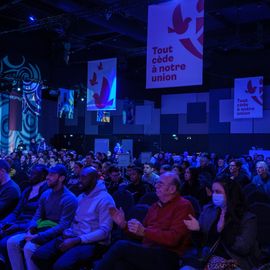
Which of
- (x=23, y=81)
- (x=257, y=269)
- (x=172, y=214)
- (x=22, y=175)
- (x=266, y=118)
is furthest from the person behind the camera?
(x=266, y=118)

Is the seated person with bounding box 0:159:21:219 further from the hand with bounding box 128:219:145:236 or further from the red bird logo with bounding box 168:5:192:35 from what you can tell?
the red bird logo with bounding box 168:5:192:35

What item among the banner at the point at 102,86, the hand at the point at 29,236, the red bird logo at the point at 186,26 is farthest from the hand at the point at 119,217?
the banner at the point at 102,86

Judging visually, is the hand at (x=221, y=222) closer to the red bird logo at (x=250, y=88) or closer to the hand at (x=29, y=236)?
the hand at (x=29, y=236)

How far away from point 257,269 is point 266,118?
18.7 metres

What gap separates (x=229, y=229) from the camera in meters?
3.56

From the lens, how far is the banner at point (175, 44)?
580 cm

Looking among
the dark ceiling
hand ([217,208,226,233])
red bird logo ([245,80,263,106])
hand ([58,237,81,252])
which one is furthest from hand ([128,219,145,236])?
red bird logo ([245,80,263,106])

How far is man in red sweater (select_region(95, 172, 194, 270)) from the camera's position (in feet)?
11.9

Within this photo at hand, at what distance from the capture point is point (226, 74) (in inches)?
779

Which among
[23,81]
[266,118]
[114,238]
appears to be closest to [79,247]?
[114,238]

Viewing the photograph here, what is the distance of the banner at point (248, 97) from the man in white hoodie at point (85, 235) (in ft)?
48.6

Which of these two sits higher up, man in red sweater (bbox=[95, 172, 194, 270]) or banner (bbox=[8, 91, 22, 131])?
banner (bbox=[8, 91, 22, 131])

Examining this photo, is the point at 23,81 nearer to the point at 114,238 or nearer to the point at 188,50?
the point at 188,50

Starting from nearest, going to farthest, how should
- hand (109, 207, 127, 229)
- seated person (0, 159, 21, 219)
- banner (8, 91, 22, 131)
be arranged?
hand (109, 207, 127, 229), seated person (0, 159, 21, 219), banner (8, 91, 22, 131)
